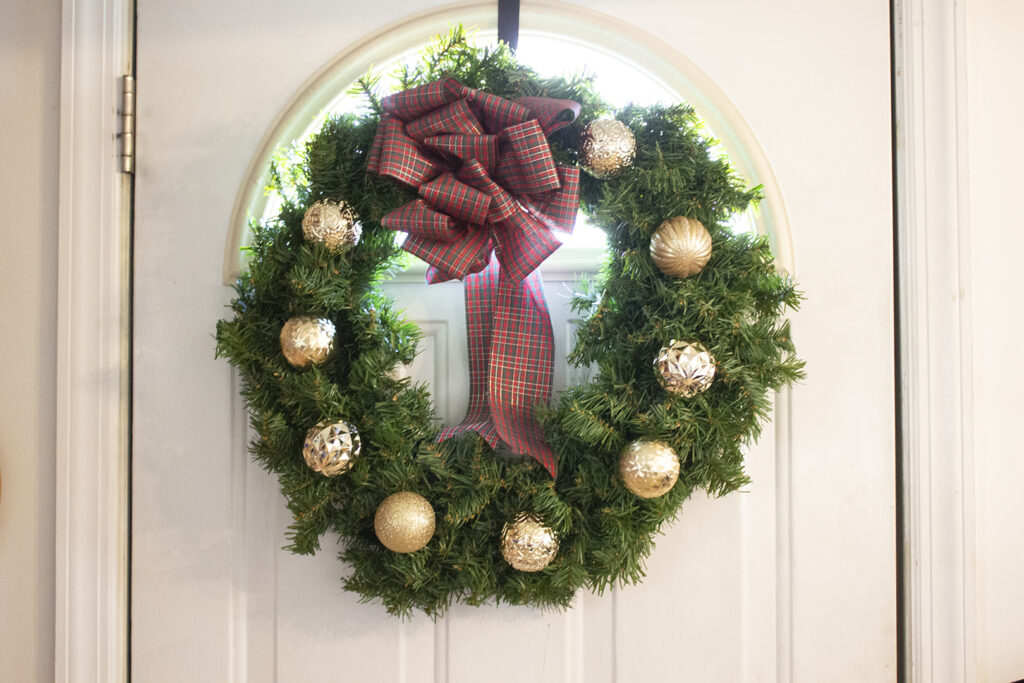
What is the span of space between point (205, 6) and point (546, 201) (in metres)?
0.59

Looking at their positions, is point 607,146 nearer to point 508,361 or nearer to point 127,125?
point 508,361

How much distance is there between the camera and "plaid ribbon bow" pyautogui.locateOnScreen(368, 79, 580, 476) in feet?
2.26

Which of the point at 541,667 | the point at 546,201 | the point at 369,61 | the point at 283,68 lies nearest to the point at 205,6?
the point at 283,68

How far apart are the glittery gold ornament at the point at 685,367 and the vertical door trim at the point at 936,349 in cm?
36

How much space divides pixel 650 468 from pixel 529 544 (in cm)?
17

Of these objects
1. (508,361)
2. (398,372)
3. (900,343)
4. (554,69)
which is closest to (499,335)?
(508,361)

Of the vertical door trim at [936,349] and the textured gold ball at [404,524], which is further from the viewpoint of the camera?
the vertical door trim at [936,349]

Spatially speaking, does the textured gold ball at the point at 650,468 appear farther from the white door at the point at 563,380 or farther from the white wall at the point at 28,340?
the white wall at the point at 28,340

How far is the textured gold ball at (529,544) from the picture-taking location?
2.21 ft

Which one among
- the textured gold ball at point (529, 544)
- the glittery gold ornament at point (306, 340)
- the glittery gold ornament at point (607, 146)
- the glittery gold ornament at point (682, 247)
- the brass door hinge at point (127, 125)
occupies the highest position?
the brass door hinge at point (127, 125)

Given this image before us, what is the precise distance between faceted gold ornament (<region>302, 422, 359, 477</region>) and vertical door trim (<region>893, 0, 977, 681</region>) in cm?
78

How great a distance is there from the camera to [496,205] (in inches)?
27.4

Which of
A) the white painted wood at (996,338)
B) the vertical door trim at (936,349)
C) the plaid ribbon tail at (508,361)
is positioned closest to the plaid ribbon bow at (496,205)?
the plaid ribbon tail at (508,361)

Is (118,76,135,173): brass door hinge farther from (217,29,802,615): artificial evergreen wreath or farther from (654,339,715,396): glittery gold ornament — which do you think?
(654,339,715,396): glittery gold ornament
